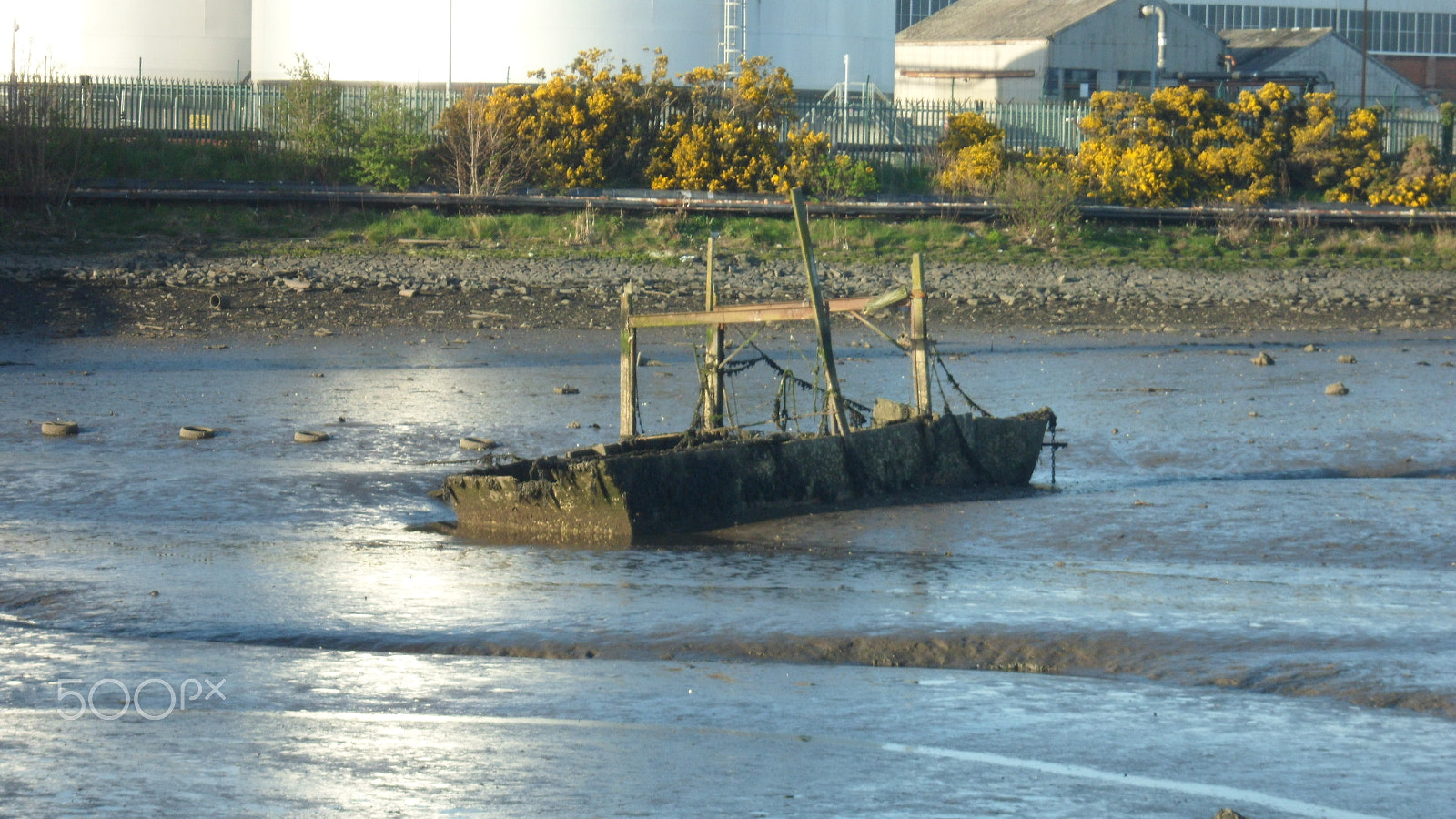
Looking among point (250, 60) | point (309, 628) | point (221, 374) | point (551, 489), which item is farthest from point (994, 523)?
point (250, 60)

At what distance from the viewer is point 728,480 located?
1076cm

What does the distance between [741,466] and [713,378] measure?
1775mm

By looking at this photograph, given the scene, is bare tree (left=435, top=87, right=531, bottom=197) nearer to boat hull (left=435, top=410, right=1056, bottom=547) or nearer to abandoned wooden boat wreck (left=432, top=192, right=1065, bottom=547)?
abandoned wooden boat wreck (left=432, top=192, right=1065, bottom=547)

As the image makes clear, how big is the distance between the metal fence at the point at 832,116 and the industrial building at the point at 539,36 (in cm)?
432

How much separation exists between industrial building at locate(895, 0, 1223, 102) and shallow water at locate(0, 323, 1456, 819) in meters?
38.9

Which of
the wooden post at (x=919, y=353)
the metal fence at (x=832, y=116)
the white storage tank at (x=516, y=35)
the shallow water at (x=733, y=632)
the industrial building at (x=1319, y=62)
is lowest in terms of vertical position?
the shallow water at (x=733, y=632)

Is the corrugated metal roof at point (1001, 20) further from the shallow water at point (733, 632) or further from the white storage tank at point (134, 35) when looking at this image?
the shallow water at point (733, 632)

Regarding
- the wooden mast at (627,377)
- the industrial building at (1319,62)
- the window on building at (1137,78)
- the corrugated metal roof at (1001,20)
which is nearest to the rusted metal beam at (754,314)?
the wooden mast at (627,377)

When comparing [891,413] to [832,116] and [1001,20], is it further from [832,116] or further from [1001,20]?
[1001,20]

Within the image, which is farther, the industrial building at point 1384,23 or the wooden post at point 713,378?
the industrial building at point 1384,23

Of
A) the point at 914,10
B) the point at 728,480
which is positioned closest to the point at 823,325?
the point at 728,480

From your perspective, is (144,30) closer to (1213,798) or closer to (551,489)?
(551,489)

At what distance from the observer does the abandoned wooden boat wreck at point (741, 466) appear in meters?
10.2

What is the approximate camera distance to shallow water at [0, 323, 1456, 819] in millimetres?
5527
